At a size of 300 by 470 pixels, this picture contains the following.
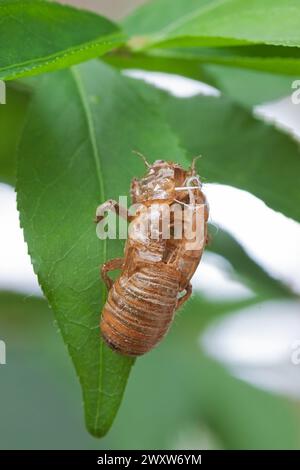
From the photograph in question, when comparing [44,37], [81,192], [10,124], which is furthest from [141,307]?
[10,124]

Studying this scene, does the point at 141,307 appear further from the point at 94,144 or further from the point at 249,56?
the point at 249,56

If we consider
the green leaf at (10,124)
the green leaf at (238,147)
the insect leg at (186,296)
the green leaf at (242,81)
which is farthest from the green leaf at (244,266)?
the green leaf at (10,124)

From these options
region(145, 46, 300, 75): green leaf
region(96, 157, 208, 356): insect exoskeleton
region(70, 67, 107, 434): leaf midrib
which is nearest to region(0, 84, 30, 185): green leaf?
region(70, 67, 107, 434): leaf midrib

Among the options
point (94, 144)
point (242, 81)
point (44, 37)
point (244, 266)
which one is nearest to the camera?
point (44, 37)

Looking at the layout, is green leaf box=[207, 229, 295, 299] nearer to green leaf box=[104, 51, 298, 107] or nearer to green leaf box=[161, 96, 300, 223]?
green leaf box=[161, 96, 300, 223]
